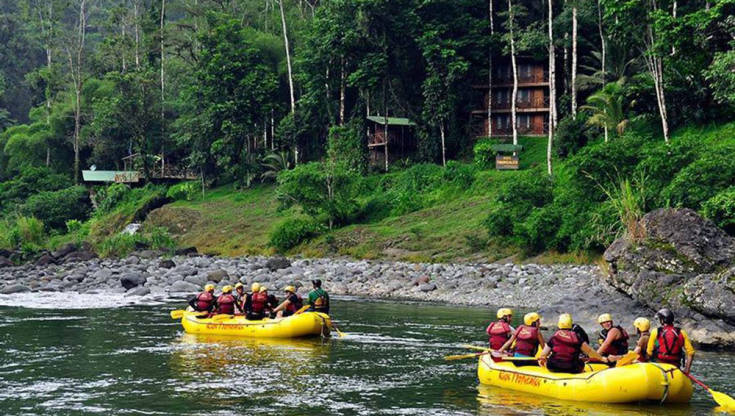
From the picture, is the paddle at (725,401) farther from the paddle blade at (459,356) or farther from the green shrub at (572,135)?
the green shrub at (572,135)

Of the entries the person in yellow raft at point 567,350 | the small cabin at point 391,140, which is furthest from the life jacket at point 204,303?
the small cabin at point 391,140

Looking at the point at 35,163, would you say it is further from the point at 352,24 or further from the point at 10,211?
the point at 352,24

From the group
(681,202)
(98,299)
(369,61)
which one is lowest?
(98,299)

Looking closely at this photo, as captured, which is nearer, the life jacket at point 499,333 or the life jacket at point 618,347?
the life jacket at point 618,347

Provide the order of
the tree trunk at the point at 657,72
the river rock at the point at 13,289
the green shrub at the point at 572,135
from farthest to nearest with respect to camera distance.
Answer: the green shrub at the point at 572,135 → the tree trunk at the point at 657,72 → the river rock at the point at 13,289

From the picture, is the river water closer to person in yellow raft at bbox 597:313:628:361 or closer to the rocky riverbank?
person in yellow raft at bbox 597:313:628:361

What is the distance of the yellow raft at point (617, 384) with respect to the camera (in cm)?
1337

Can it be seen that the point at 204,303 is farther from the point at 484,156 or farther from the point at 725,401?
the point at 484,156

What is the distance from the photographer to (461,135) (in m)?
57.7

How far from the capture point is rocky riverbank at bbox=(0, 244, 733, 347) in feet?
77.7

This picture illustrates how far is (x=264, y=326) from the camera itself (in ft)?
70.7

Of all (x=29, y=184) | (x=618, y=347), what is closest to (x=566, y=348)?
(x=618, y=347)

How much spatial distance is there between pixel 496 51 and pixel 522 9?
3.73 metres

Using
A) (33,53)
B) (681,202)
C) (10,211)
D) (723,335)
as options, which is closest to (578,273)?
(681,202)
